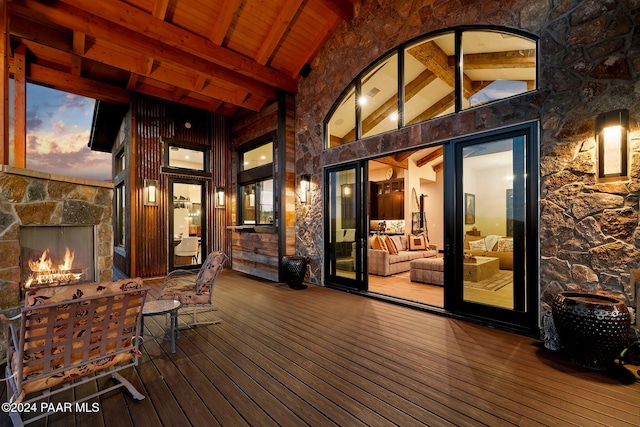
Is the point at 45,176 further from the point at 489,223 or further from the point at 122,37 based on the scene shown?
the point at 489,223

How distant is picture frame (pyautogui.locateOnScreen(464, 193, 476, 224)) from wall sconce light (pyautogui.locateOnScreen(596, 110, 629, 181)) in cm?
123

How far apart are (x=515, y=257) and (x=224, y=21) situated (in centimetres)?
554

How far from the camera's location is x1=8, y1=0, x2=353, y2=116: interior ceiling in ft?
13.5

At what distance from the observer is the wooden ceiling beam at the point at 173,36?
393 cm

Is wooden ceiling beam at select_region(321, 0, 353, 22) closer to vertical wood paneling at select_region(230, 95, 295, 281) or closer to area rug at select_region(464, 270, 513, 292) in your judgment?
vertical wood paneling at select_region(230, 95, 295, 281)

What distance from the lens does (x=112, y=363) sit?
6.51 feet

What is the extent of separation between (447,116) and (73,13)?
17.9 ft

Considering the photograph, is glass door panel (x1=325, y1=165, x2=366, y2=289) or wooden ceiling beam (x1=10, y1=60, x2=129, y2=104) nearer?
glass door panel (x1=325, y1=165, x2=366, y2=289)

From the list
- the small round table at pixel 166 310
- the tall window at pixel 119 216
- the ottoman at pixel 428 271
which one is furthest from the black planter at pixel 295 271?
the tall window at pixel 119 216

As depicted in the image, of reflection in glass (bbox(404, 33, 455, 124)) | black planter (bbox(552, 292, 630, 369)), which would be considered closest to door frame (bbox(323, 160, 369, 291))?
reflection in glass (bbox(404, 33, 455, 124))

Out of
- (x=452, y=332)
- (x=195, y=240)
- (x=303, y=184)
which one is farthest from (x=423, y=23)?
(x=195, y=240)

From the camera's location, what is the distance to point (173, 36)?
4.48m

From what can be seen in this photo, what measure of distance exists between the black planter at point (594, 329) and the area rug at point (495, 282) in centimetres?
80

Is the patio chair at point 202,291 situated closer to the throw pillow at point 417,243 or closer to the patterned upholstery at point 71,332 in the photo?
the patterned upholstery at point 71,332
